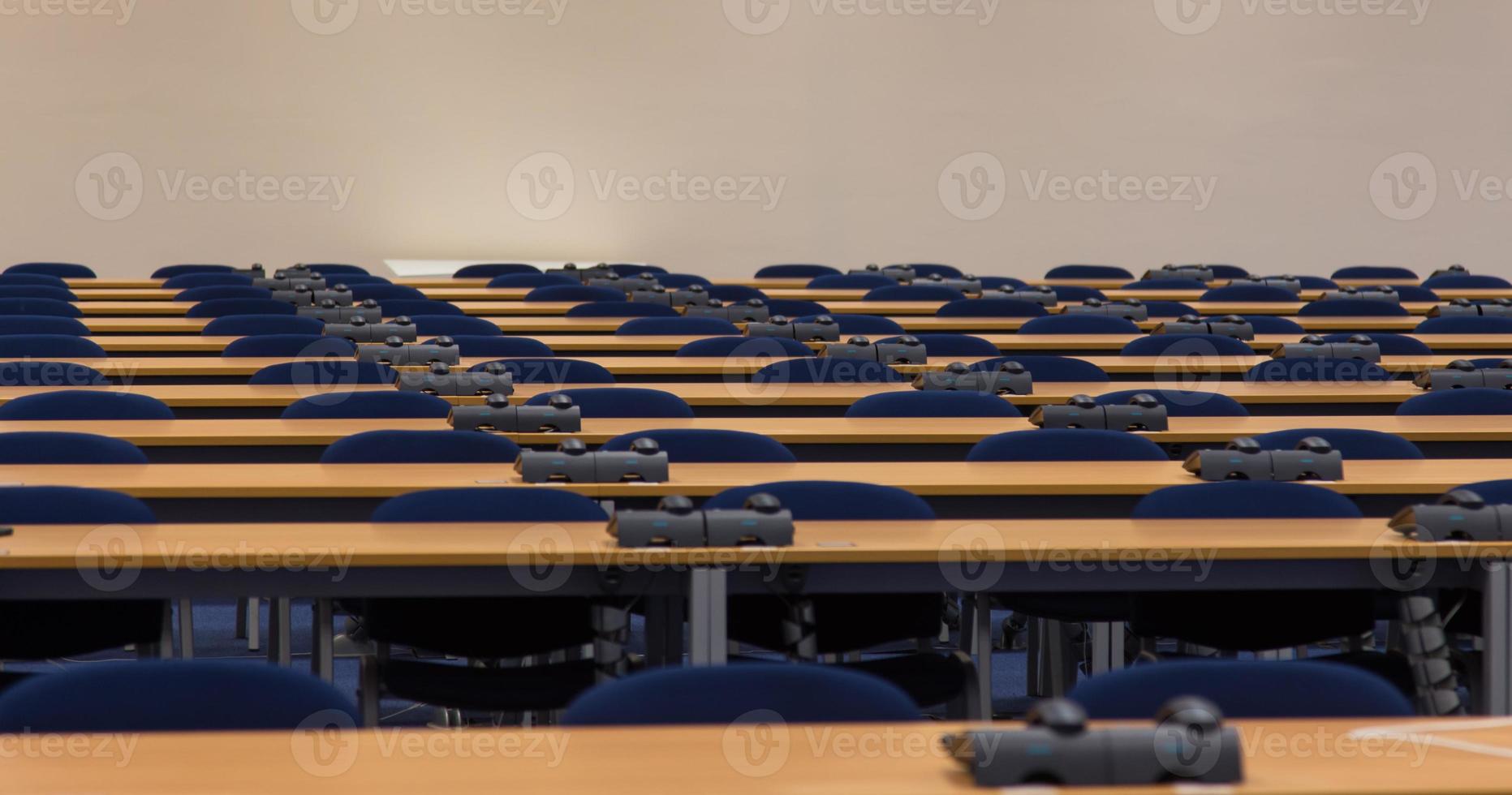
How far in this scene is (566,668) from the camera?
2586 mm

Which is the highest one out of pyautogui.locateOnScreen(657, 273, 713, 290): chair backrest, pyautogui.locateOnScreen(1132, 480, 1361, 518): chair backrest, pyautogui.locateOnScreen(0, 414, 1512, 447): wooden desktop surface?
pyautogui.locateOnScreen(657, 273, 713, 290): chair backrest

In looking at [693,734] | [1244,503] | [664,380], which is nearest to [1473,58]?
[664,380]

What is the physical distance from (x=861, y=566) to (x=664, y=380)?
2630mm

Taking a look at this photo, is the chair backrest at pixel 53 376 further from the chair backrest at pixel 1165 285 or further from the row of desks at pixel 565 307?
the chair backrest at pixel 1165 285

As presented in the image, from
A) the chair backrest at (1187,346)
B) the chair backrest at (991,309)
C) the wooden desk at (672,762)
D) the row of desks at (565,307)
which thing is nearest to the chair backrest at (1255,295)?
the row of desks at (565,307)

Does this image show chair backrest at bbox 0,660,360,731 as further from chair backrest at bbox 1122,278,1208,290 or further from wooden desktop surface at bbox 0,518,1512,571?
chair backrest at bbox 1122,278,1208,290

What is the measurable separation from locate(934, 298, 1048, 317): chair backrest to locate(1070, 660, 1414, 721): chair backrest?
15.0 feet

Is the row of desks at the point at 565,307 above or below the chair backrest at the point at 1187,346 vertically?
above

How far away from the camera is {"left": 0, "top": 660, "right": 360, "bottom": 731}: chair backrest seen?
1687 mm

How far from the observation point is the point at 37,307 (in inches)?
243

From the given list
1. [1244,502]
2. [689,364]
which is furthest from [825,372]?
[1244,502]

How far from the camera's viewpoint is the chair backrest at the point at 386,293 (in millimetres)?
6680

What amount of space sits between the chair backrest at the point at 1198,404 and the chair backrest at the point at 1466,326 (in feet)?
7.51

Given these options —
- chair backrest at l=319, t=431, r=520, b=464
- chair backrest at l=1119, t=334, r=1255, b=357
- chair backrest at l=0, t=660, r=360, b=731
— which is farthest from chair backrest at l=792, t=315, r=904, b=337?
chair backrest at l=0, t=660, r=360, b=731
